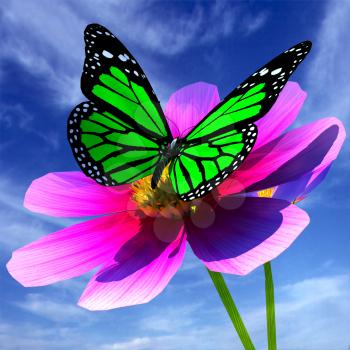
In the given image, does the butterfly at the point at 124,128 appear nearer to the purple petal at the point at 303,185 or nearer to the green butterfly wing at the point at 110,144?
the green butterfly wing at the point at 110,144

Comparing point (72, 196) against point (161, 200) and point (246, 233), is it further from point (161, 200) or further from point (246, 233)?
point (246, 233)

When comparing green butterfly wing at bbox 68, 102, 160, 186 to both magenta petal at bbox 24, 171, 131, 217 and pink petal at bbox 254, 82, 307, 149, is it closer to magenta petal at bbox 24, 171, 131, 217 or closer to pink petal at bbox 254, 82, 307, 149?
magenta petal at bbox 24, 171, 131, 217

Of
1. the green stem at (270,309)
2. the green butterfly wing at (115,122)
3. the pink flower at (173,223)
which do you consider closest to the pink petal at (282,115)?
the pink flower at (173,223)

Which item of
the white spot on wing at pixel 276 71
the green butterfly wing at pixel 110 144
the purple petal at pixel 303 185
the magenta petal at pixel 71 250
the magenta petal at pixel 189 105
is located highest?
the magenta petal at pixel 189 105

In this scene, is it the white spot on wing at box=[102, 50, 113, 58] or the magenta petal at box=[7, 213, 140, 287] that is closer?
the magenta petal at box=[7, 213, 140, 287]

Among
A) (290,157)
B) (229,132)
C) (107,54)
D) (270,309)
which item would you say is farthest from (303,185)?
(107,54)

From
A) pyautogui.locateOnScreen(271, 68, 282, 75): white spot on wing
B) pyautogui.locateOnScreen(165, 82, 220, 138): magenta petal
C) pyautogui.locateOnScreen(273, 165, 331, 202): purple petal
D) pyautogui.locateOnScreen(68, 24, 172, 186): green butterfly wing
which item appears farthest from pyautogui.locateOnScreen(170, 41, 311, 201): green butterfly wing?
pyautogui.locateOnScreen(165, 82, 220, 138): magenta petal

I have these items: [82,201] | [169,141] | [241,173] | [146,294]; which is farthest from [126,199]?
[146,294]
